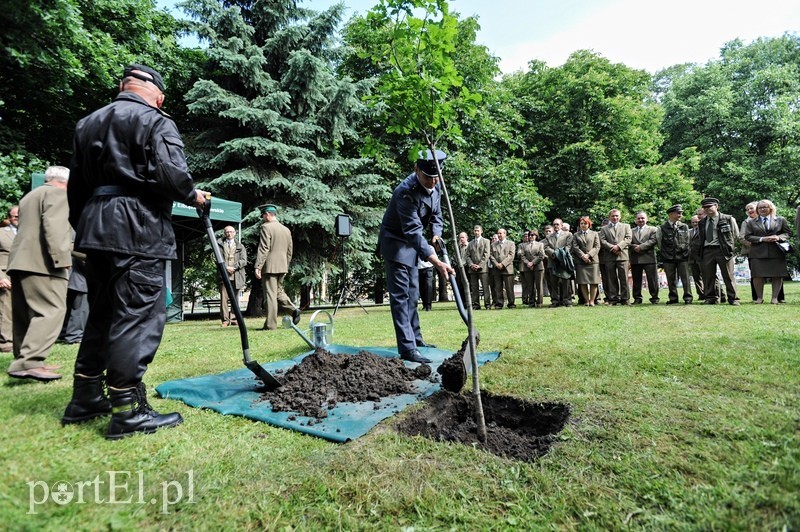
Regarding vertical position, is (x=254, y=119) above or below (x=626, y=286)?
above

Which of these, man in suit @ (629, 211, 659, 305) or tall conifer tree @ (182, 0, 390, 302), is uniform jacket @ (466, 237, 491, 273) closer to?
tall conifer tree @ (182, 0, 390, 302)

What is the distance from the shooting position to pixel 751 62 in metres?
28.6

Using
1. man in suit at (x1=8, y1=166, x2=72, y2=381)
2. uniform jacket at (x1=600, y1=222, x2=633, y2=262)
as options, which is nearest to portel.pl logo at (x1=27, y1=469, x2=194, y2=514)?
man in suit at (x1=8, y1=166, x2=72, y2=381)

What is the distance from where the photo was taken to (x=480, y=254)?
12789 millimetres

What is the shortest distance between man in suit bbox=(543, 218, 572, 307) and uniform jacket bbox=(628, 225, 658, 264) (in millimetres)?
1620

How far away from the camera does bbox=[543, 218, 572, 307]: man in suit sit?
11.5 m

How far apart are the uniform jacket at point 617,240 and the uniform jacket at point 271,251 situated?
8.33 m

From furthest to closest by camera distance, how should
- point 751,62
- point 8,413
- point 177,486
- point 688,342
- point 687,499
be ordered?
point 751,62, point 688,342, point 8,413, point 177,486, point 687,499

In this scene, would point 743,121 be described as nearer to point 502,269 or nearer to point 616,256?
point 616,256

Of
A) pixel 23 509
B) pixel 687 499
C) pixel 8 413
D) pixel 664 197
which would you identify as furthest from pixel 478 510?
pixel 664 197

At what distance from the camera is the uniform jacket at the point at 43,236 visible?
13.5 feet

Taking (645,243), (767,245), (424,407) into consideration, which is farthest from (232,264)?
(767,245)

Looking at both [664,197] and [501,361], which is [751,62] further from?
[501,361]

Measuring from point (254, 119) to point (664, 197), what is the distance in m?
19.1
